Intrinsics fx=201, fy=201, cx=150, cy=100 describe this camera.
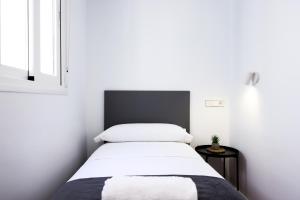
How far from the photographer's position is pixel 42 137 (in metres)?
1.38

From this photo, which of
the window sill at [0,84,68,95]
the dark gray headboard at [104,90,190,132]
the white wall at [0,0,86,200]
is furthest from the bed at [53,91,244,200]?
the window sill at [0,84,68,95]

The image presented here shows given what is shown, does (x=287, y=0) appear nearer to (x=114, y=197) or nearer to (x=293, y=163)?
(x=293, y=163)

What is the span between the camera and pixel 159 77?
8.02 feet

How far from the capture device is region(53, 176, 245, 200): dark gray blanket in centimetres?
97

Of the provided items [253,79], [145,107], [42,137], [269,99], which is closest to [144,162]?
[42,137]

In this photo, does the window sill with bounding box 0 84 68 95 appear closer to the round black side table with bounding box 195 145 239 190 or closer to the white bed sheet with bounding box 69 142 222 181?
the white bed sheet with bounding box 69 142 222 181

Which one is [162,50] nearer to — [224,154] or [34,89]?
[224,154]

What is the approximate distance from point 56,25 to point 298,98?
198 centimetres

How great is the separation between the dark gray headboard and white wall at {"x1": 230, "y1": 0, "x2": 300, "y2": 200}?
2.23 feet

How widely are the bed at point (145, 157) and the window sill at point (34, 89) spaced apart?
586 mm

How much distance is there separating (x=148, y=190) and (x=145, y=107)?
1491 millimetres

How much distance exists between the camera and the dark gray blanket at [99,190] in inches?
38.3

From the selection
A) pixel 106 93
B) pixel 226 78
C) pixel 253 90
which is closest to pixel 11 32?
pixel 106 93

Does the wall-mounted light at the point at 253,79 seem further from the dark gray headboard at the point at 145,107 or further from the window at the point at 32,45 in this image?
the window at the point at 32,45
